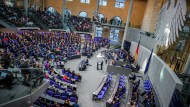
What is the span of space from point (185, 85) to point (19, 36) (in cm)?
1830

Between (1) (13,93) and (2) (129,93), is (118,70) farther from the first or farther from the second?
(1) (13,93)

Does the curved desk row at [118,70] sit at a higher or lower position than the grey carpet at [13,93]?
lower

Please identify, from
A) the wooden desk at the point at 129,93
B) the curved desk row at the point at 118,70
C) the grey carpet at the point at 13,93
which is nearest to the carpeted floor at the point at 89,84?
the wooden desk at the point at 129,93

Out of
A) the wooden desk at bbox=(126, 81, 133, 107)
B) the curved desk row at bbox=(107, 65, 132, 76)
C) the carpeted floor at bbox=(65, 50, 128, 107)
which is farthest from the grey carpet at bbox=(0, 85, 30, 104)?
the curved desk row at bbox=(107, 65, 132, 76)

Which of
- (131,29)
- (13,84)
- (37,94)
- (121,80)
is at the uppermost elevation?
(131,29)

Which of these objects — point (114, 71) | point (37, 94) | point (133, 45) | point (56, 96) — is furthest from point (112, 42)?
point (37, 94)

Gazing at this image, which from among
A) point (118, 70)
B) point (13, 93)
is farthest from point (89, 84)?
point (13, 93)

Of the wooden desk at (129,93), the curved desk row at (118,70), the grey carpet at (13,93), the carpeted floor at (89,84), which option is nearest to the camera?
the grey carpet at (13,93)

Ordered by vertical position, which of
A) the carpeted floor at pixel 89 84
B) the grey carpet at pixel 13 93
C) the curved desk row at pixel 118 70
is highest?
the grey carpet at pixel 13 93

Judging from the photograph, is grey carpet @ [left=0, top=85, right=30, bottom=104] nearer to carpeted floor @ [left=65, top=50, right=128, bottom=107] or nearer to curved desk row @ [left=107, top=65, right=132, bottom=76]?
carpeted floor @ [left=65, top=50, right=128, bottom=107]

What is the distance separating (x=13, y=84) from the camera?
831 cm

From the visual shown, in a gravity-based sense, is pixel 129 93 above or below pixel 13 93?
below

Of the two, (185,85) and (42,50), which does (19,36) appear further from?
(185,85)

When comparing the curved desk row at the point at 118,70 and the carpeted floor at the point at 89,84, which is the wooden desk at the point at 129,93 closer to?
the carpeted floor at the point at 89,84
